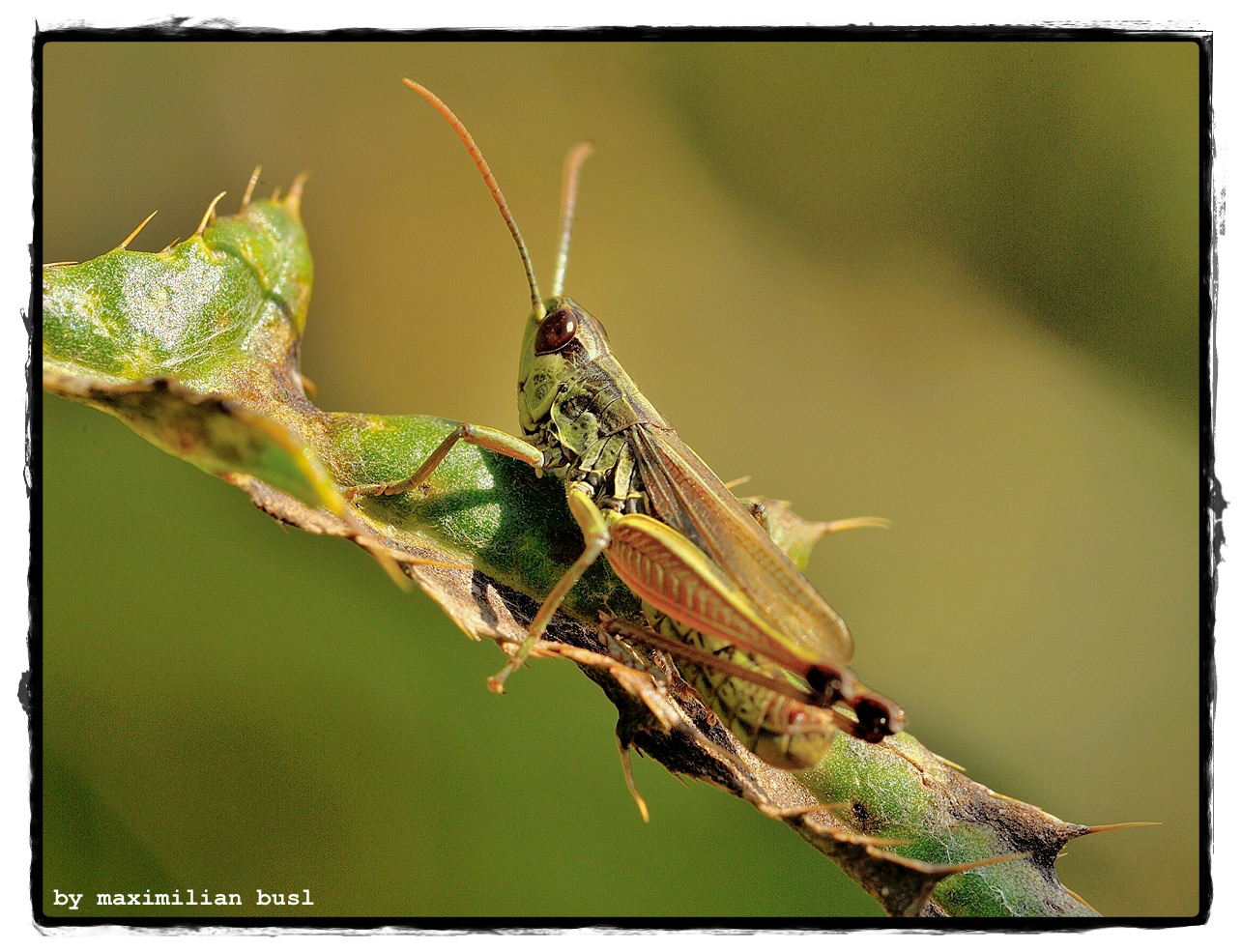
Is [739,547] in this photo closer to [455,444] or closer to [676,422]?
[455,444]

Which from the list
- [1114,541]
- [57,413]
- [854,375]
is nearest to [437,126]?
[57,413]

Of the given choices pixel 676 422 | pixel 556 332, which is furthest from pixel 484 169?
pixel 676 422

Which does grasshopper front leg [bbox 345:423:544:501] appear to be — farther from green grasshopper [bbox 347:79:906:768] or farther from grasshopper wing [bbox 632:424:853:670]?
grasshopper wing [bbox 632:424:853:670]

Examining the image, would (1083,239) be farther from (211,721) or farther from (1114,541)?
(211,721)

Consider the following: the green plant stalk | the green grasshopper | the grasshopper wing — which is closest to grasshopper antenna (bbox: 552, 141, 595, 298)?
the green grasshopper

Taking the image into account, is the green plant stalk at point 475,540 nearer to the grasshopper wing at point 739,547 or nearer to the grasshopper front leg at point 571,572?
the grasshopper front leg at point 571,572

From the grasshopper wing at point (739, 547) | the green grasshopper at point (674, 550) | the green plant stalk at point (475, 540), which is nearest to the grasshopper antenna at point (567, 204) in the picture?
the green grasshopper at point (674, 550)
